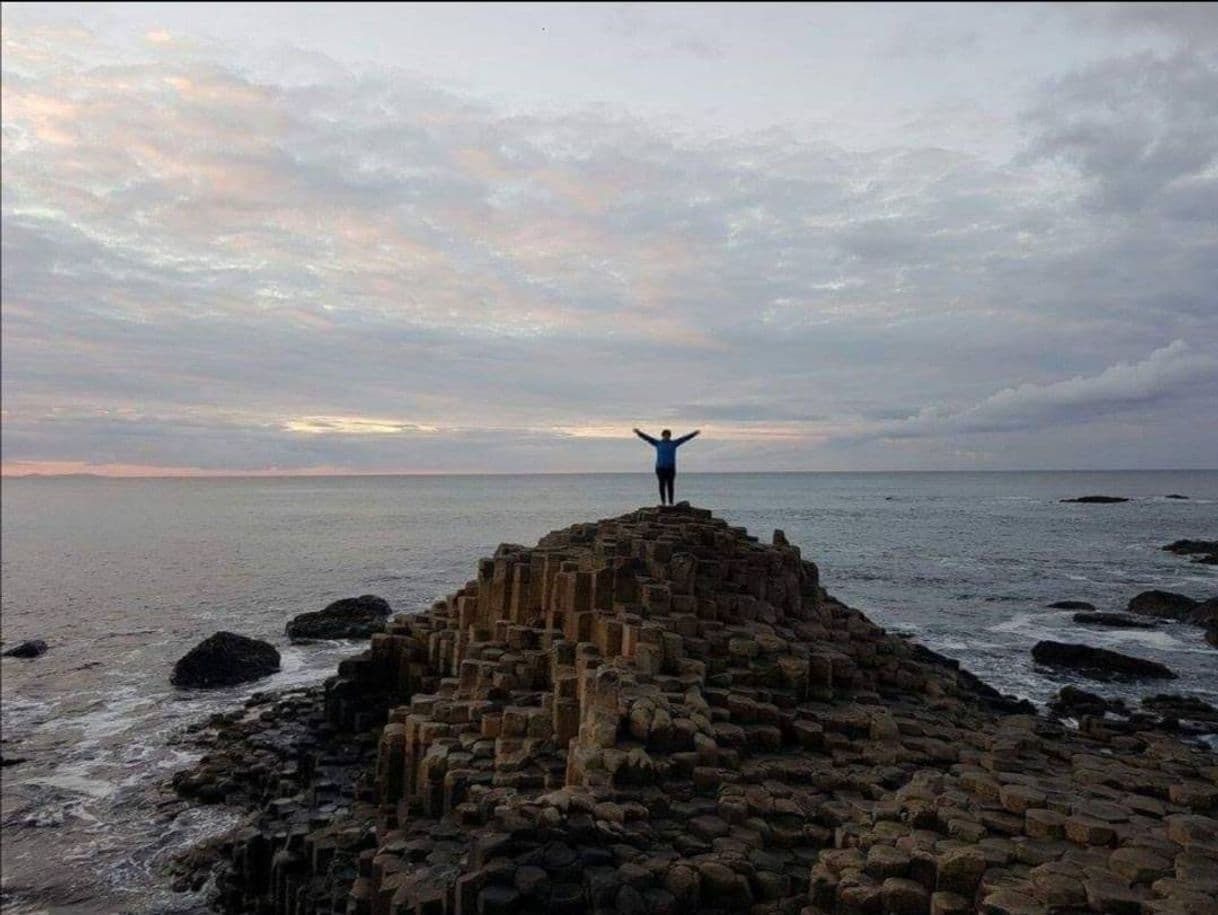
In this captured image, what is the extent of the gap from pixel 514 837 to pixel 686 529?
9682 mm

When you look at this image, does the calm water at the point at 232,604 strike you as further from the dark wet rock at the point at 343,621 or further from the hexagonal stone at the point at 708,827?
the hexagonal stone at the point at 708,827

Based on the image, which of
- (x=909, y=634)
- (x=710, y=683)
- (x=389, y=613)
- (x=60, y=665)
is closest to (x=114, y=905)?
(x=710, y=683)

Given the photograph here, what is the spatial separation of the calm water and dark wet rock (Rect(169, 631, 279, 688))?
0.77 meters

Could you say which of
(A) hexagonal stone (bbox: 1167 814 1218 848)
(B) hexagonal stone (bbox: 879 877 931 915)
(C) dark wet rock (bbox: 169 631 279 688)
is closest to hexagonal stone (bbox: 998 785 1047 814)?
(A) hexagonal stone (bbox: 1167 814 1218 848)

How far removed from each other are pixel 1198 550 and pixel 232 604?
6539cm

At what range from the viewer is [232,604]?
43812 millimetres

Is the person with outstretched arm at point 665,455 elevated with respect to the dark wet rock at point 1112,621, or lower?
elevated

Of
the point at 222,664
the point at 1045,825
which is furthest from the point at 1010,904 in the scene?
the point at 222,664

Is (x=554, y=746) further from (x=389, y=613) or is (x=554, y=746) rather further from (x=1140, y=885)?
(x=389, y=613)

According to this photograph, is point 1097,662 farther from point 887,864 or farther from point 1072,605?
point 887,864

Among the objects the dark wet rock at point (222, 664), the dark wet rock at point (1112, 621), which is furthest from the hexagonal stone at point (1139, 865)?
the dark wet rock at point (1112, 621)

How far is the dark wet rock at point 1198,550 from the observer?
5641 centimetres

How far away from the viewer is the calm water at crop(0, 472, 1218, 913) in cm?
1697

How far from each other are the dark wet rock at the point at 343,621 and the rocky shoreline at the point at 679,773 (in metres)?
14.8
